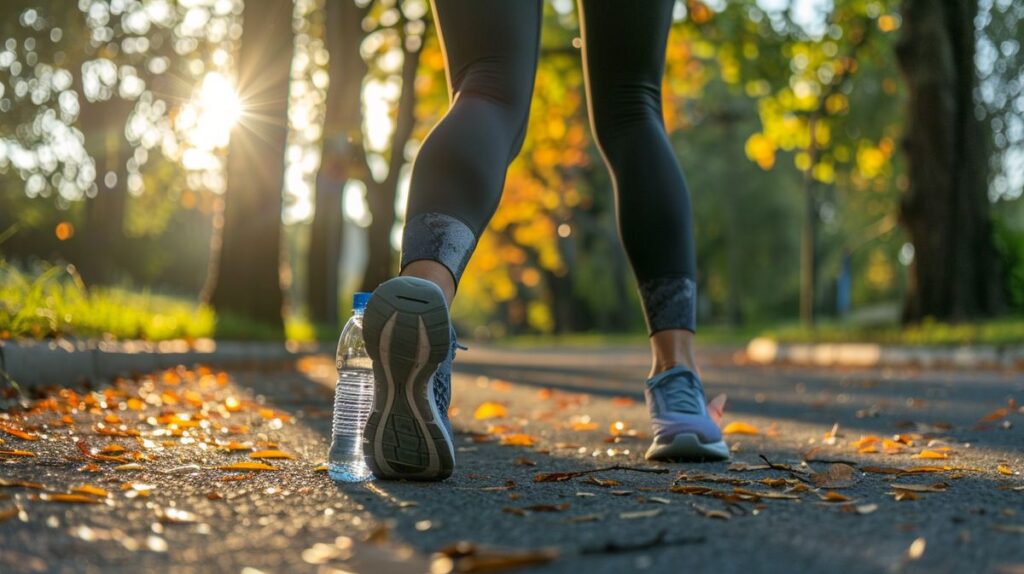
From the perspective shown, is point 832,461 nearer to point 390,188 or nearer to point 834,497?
point 834,497

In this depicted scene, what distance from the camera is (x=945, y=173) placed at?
1508cm

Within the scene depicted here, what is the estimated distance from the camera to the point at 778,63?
18.5 meters

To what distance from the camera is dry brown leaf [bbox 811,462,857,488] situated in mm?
2553

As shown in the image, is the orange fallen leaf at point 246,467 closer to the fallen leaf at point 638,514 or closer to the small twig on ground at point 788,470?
the fallen leaf at point 638,514

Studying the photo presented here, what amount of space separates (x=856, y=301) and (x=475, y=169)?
189 feet

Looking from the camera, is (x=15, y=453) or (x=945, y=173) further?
(x=945, y=173)

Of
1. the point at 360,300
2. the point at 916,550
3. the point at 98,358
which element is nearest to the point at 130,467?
the point at 360,300

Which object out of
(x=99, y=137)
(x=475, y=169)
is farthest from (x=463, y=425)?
(x=99, y=137)

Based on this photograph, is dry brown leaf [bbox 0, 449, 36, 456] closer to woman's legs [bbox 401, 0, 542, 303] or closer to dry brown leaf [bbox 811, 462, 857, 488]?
woman's legs [bbox 401, 0, 542, 303]

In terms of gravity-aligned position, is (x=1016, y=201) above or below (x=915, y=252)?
above

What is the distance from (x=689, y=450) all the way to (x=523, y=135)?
3.16ft

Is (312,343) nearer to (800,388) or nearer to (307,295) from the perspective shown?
(307,295)

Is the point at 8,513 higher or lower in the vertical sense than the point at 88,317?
lower

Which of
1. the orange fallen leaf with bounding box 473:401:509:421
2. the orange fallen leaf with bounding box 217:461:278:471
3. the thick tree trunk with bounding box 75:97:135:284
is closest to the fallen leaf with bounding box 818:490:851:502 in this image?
the orange fallen leaf with bounding box 217:461:278:471
